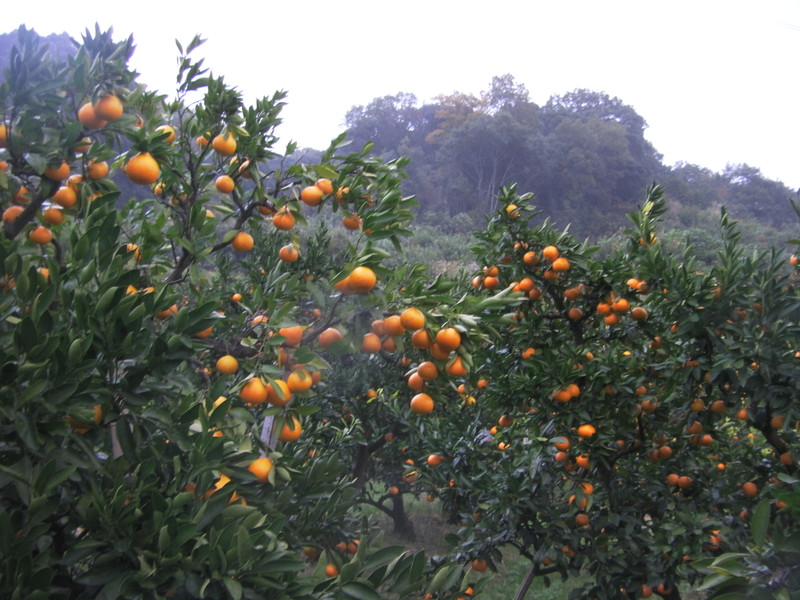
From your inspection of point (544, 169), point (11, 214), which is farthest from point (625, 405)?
point (544, 169)

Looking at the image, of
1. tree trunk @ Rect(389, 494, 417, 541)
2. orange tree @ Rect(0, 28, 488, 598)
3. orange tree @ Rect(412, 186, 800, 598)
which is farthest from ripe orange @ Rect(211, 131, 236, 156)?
tree trunk @ Rect(389, 494, 417, 541)

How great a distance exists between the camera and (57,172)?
1.40 metres

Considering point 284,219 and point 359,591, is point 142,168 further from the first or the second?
point 359,591

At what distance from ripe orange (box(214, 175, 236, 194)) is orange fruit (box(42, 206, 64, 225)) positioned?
0.45 metres

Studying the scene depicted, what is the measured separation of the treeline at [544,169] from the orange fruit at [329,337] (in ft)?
57.8

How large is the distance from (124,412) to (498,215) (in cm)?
232

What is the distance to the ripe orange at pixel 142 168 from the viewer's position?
1.45m

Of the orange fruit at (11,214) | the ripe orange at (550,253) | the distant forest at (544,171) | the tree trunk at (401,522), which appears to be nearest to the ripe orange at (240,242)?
the orange fruit at (11,214)

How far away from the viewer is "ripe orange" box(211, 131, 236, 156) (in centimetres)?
174

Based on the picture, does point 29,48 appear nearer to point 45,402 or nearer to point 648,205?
point 45,402

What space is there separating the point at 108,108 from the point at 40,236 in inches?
14.6

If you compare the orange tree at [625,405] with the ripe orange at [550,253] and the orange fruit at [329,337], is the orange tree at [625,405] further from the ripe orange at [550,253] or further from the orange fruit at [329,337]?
the orange fruit at [329,337]

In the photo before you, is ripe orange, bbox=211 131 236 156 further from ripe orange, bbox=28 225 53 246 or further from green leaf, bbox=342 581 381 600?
green leaf, bbox=342 581 381 600

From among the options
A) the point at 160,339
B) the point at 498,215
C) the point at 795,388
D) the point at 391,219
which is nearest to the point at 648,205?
the point at 498,215
